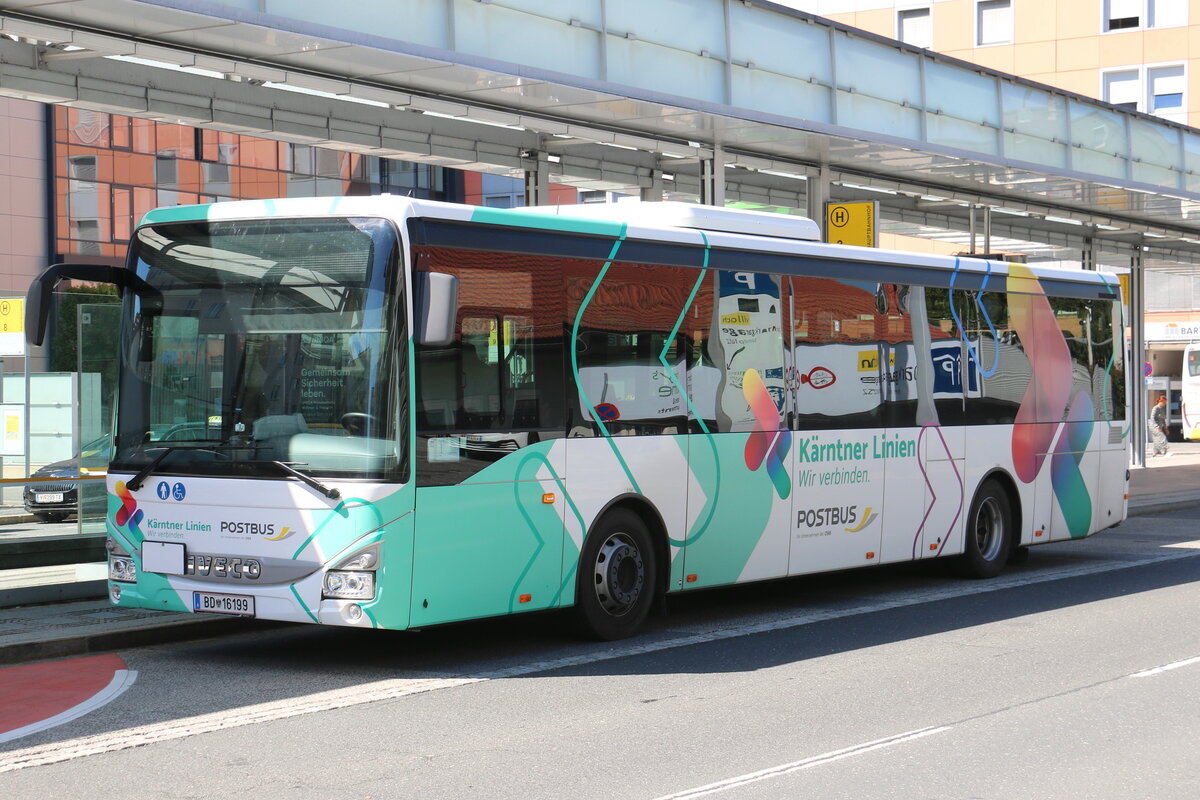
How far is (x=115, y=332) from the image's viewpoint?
1160cm

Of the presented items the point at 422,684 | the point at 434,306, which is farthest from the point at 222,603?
the point at 434,306

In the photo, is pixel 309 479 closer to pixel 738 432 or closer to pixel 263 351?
pixel 263 351

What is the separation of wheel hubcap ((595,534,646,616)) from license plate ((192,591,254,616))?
2361mm

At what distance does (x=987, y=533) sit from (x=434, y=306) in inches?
298

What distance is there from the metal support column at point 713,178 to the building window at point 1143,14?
41.0 m

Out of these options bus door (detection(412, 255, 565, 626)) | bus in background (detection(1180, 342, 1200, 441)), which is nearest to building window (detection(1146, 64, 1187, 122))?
bus in background (detection(1180, 342, 1200, 441))

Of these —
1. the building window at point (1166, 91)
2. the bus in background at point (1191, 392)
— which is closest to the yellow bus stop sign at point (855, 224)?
the bus in background at point (1191, 392)

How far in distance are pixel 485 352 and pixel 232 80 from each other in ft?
18.3

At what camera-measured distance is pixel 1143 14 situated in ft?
174

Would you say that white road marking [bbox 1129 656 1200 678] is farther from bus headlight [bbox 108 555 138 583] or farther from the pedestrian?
the pedestrian

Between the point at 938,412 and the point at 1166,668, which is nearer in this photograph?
the point at 1166,668

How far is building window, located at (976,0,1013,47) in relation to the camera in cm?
5456

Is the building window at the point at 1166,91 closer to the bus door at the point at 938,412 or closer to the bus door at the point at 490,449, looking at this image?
the bus door at the point at 938,412

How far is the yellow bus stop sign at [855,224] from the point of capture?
1930 cm
